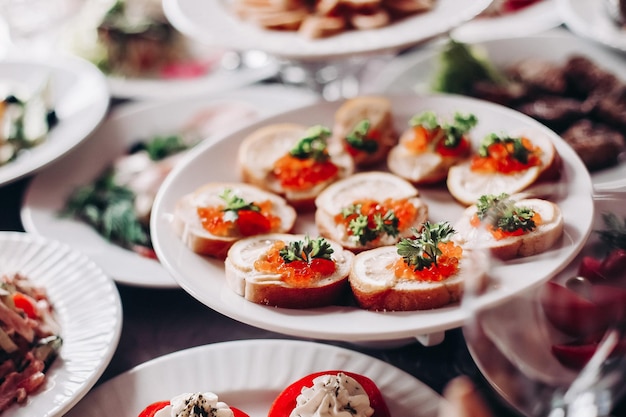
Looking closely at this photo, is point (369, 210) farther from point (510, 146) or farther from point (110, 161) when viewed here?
point (110, 161)

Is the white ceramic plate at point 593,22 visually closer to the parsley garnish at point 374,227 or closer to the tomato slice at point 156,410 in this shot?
the parsley garnish at point 374,227

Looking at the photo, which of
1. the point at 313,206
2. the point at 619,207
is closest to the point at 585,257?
the point at 619,207

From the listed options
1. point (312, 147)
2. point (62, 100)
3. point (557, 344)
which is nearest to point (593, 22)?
point (312, 147)

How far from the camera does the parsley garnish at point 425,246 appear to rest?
139cm

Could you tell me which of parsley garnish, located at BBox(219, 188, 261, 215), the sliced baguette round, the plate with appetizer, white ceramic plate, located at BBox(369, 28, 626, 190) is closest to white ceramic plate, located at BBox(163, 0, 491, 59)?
parsley garnish, located at BBox(219, 188, 261, 215)

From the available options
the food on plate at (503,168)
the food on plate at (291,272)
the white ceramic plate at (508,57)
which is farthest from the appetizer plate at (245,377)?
the white ceramic plate at (508,57)

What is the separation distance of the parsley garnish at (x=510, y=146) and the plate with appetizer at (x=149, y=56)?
1.36 meters

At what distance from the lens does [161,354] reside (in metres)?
1.80

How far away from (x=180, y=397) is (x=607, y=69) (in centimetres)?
201

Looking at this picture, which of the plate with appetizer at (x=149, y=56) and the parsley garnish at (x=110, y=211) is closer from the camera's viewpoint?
the parsley garnish at (x=110, y=211)

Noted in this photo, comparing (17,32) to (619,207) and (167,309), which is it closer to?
(167,309)

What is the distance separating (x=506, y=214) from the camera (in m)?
1.42

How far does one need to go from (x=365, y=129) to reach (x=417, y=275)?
62 cm

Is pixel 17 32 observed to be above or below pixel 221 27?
below
